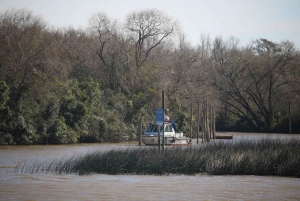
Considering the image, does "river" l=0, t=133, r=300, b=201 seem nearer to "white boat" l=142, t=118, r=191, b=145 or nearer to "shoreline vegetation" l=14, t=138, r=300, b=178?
"shoreline vegetation" l=14, t=138, r=300, b=178

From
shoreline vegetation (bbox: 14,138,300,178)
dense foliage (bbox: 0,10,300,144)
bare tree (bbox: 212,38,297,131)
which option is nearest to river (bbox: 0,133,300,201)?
shoreline vegetation (bbox: 14,138,300,178)

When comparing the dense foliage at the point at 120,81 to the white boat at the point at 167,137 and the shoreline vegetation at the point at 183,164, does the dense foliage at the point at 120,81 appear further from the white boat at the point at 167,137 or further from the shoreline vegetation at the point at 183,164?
the shoreline vegetation at the point at 183,164

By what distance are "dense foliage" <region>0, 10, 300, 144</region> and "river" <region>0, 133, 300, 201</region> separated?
20.4m

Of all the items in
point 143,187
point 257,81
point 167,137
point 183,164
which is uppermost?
point 257,81

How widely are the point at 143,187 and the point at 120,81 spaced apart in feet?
128

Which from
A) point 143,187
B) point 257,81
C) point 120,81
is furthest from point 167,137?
point 257,81

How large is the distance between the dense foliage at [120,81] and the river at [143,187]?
66.9ft

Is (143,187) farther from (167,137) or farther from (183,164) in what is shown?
(167,137)

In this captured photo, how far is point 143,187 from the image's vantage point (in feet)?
79.4

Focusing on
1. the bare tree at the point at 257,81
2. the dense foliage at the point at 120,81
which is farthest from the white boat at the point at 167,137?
the bare tree at the point at 257,81

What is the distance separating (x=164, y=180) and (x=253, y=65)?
57176 mm

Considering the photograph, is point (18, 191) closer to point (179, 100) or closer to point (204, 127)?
point (204, 127)

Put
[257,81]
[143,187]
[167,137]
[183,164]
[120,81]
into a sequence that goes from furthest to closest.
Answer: [257,81] → [120,81] → [167,137] → [183,164] → [143,187]

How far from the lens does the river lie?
22.1 m
